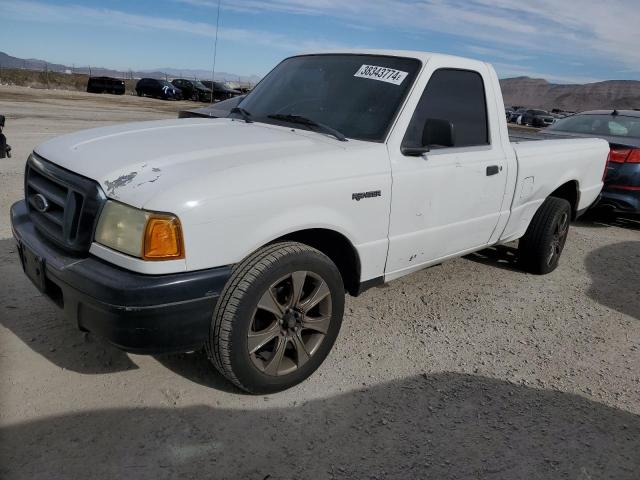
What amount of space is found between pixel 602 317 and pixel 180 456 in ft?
11.5

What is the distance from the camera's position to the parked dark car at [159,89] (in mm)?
35500

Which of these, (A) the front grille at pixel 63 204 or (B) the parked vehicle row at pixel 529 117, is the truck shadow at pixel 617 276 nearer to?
(A) the front grille at pixel 63 204

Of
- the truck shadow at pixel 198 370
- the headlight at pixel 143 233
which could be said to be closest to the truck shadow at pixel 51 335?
the truck shadow at pixel 198 370

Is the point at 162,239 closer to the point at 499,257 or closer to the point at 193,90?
the point at 499,257

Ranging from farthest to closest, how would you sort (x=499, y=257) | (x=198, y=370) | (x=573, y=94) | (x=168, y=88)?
(x=573, y=94)
(x=168, y=88)
(x=499, y=257)
(x=198, y=370)

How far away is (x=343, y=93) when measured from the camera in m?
3.55

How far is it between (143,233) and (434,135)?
1.86 m

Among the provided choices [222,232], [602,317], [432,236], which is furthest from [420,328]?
[222,232]

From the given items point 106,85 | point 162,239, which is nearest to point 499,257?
point 162,239

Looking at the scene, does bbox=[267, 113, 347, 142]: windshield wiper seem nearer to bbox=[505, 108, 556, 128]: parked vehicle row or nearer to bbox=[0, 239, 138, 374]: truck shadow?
bbox=[0, 239, 138, 374]: truck shadow

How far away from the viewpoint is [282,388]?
290 cm

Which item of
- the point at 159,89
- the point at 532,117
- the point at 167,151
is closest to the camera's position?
the point at 167,151

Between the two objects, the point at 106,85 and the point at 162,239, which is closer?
the point at 162,239

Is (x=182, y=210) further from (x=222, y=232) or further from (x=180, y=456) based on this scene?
(x=180, y=456)
